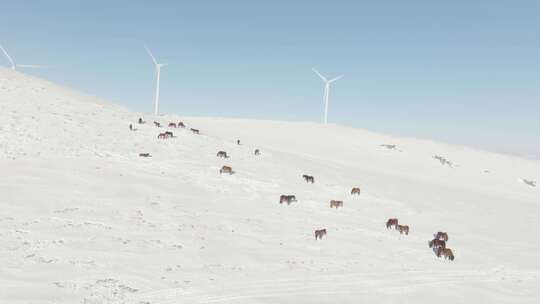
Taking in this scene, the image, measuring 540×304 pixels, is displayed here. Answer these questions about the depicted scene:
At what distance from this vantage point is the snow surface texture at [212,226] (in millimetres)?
11117

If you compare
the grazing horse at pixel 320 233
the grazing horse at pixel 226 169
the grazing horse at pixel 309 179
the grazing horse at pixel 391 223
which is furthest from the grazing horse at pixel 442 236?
the grazing horse at pixel 226 169

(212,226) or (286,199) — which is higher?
(286,199)

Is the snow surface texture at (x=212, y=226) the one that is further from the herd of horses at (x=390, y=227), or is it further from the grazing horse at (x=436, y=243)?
the grazing horse at (x=436, y=243)

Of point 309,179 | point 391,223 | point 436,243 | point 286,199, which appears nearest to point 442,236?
point 436,243

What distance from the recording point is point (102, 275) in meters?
10.8

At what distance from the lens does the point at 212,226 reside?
53.3 ft

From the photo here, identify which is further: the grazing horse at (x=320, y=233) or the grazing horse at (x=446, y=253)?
the grazing horse at (x=320, y=233)

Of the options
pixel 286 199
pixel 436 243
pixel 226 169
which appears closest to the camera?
pixel 436 243

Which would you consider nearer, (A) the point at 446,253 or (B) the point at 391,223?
(A) the point at 446,253

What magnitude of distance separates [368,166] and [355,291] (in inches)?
1213

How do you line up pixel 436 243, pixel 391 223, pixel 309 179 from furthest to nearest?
pixel 309 179
pixel 391 223
pixel 436 243

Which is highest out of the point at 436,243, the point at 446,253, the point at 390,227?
the point at 390,227

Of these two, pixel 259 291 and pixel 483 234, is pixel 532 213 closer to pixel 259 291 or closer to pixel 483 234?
pixel 483 234

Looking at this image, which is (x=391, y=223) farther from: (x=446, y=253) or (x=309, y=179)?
(x=309, y=179)
